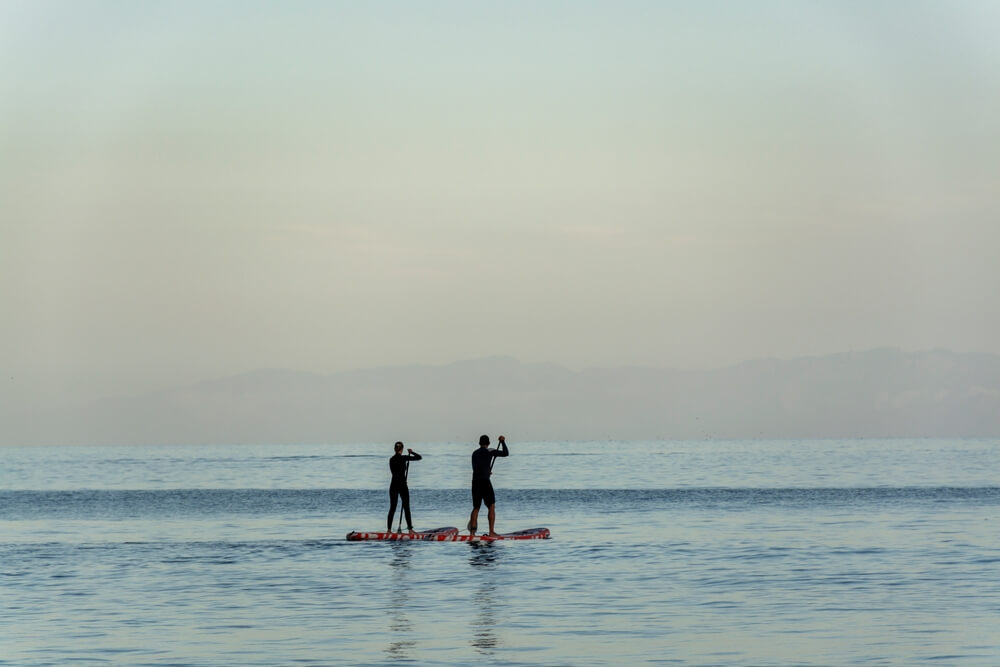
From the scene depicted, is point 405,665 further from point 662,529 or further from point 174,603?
point 662,529

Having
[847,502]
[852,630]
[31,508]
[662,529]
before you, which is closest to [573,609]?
[852,630]

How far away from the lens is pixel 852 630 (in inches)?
655

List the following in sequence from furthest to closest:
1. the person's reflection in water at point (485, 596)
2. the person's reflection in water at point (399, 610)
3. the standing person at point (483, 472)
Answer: the standing person at point (483, 472) → the person's reflection in water at point (485, 596) → the person's reflection in water at point (399, 610)

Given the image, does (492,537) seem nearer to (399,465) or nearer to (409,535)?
(409,535)

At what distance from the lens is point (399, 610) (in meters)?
18.7

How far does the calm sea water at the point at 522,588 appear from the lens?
51.3 ft

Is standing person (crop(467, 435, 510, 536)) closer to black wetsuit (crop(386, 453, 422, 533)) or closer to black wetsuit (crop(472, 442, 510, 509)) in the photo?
black wetsuit (crop(472, 442, 510, 509))

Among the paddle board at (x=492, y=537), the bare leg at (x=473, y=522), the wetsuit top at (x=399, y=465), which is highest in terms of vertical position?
the wetsuit top at (x=399, y=465)

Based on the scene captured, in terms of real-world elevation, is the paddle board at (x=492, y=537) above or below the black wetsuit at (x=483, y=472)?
below

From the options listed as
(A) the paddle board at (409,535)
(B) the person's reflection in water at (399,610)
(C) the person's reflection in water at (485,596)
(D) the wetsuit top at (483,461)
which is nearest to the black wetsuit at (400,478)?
(A) the paddle board at (409,535)

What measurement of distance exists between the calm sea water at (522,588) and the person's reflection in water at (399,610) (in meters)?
0.04

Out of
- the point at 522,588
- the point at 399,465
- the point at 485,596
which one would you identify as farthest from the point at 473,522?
the point at 485,596

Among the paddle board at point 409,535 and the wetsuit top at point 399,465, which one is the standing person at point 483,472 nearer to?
the paddle board at point 409,535

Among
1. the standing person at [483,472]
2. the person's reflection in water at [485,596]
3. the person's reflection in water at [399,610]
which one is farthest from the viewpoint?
the standing person at [483,472]
